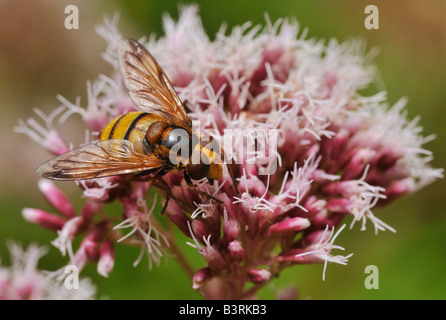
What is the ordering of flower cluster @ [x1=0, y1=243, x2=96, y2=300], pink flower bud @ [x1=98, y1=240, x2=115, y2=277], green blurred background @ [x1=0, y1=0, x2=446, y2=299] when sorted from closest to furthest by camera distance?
pink flower bud @ [x1=98, y1=240, x2=115, y2=277], flower cluster @ [x1=0, y1=243, x2=96, y2=300], green blurred background @ [x1=0, y1=0, x2=446, y2=299]

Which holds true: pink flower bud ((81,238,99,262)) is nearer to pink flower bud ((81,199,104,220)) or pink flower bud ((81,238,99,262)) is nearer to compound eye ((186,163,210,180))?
pink flower bud ((81,199,104,220))

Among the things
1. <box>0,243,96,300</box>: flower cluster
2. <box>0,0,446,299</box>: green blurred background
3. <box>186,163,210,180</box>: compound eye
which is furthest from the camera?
<box>0,0,446,299</box>: green blurred background

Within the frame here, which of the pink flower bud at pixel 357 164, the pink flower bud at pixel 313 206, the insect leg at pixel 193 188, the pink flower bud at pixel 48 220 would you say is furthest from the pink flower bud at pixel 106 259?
the pink flower bud at pixel 357 164

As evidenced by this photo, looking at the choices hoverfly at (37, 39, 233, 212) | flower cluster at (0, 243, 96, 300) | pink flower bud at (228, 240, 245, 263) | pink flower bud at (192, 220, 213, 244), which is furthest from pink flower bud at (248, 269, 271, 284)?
flower cluster at (0, 243, 96, 300)

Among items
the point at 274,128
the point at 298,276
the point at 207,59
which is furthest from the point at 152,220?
the point at 298,276

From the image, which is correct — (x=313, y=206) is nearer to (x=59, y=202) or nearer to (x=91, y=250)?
(x=91, y=250)

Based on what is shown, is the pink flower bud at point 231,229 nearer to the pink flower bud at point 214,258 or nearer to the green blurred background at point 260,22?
the pink flower bud at point 214,258

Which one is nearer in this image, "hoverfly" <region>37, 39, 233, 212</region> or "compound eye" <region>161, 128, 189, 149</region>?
"hoverfly" <region>37, 39, 233, 212</region>

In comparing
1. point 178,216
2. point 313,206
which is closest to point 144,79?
point 178,216
